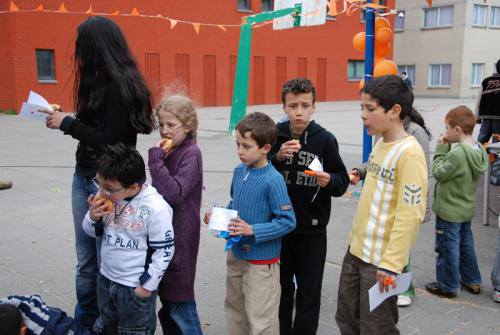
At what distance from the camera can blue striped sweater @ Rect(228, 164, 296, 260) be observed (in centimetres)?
258

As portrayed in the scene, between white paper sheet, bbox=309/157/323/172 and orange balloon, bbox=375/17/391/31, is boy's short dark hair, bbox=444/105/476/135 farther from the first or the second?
orange balloon, bbox=375/17/391/31

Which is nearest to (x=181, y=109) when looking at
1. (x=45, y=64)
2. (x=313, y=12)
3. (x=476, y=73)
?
(x=313, y=12)

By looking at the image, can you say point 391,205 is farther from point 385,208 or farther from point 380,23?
point 380,23

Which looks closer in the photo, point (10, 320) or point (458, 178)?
point (10, 320)

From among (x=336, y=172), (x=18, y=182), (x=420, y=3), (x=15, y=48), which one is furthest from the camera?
(x=420, y=3)

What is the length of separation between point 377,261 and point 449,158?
65.7 inches

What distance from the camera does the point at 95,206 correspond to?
7.96 ft

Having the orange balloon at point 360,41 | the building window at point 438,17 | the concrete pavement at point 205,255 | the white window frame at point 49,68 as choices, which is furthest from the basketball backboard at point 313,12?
the building window at point 438,17

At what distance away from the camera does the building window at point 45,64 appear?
805 inches

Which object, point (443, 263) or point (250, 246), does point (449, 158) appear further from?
point (250, 246)

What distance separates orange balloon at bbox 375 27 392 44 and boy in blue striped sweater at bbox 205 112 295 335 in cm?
460

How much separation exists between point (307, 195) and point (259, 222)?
1.21 feet

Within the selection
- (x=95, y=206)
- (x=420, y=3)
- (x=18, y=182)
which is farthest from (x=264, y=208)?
(x=420, y=3)

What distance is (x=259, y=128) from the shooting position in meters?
2.58
